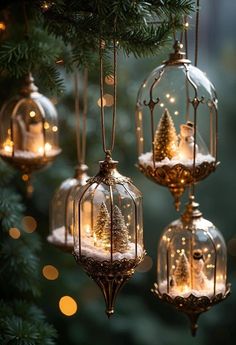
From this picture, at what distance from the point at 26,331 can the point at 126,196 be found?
0.43 metres

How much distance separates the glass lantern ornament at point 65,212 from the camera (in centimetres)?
154

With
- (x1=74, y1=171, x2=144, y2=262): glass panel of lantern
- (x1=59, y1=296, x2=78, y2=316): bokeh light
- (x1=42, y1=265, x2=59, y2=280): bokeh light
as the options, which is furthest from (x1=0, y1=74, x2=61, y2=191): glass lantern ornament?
(x1=59, y1=296, x2=78, y2=316): bokeh light

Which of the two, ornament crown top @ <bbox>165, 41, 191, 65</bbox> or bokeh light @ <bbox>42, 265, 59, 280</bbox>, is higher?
ornament crown top @ <bbox>165, 41, 191, 65</bbox>

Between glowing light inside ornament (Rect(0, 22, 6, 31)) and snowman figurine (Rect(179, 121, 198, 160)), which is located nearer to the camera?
snowman figurine (Rect(179, 121, 198, 160))

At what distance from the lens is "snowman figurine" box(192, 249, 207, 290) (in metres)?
1.34

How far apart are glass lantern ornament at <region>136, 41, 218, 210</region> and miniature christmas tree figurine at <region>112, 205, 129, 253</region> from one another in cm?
19

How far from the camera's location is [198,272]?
1345 millimetres

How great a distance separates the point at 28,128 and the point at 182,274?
488 mm

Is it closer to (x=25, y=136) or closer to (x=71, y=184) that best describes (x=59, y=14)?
(x=25, y=136)

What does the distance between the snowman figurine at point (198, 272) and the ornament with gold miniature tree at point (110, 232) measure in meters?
0.19

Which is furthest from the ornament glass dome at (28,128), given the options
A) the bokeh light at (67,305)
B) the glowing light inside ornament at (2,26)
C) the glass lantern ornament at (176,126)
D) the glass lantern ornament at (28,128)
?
the bokeh light at (67,305)

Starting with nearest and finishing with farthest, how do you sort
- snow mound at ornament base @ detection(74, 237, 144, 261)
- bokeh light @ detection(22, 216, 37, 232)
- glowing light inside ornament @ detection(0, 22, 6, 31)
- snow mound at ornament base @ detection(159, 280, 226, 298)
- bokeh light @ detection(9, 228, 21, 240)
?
1. snow mound at ornament base @ detection(74, 237, 144, 261)
2. snow mound at ornament base @ detection(159, 280, 226, 298)
3. glowing light inside ornament @ detection(0, 22, 6, 31)
4. bokeh light @ detection(9, 228, 21, 240)
5. bokeh light @ detection(22, 216, 37, 232)

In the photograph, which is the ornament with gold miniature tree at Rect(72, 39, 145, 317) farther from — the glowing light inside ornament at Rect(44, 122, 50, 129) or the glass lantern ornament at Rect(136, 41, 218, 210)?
the glowing light inside ornament at Rect(44, 122, 50, 129)

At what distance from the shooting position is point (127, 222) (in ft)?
3.99
